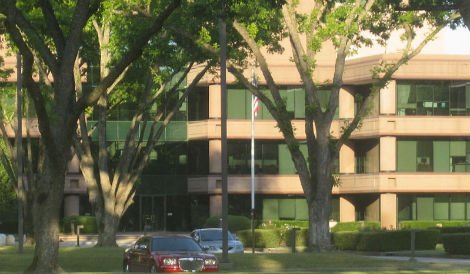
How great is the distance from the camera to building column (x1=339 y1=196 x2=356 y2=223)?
7231cm

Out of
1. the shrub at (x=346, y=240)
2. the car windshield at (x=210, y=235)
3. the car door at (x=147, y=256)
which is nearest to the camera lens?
the car door at (x=147, y=256)

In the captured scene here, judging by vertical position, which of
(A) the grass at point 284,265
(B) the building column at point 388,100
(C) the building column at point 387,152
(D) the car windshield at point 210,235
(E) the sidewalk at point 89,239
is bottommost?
(E) the sidewalk at point 89,239

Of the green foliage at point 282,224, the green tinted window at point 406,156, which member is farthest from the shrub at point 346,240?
the green tinted window at point 406,156

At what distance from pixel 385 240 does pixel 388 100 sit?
78.9 ft

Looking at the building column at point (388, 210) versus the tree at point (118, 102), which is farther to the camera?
the building column at point (388, 210)

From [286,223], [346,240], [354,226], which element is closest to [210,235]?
[346,240]

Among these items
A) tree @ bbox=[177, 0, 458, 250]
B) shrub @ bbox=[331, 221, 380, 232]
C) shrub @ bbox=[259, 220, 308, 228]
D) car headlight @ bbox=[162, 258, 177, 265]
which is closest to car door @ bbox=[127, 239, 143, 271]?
car headlight @ bbox=[162, 258, 177, 265]

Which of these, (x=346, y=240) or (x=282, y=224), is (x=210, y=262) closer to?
(x=346, y=240)

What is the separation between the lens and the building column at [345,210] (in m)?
72.3

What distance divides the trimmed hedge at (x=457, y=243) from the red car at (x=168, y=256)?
52.9ft

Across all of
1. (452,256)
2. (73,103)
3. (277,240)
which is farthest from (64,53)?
(277,240)

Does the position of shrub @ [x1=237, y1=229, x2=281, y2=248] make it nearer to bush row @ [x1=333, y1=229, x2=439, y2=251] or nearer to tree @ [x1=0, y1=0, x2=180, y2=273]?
bush row @ [x1=333, y1=229, x2=439, y2=251]

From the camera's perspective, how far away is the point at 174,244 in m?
27.6

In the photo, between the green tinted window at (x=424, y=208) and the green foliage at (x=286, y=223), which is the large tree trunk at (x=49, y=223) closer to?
the green foliage at (x=286, y=223)
